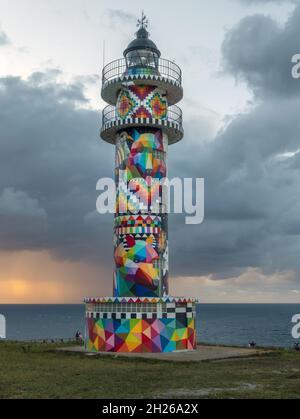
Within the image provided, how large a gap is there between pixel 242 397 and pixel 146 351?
700 inches

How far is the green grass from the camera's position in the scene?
64.6 ft

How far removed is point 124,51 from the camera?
145 feet

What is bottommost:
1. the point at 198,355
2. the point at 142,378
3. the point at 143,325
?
the point at 198,355

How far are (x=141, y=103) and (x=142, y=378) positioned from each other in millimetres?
23702

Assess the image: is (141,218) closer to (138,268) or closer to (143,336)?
(138,268)

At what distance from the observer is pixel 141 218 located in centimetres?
4000

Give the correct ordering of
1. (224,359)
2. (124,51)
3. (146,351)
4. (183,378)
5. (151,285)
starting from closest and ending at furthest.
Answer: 1. (183,378)
2. (224,359)
3. (146,351)
4. (151,285)
5. (124,51)

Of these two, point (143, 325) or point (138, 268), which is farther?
point (138, 268)

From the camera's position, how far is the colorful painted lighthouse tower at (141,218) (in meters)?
36.5

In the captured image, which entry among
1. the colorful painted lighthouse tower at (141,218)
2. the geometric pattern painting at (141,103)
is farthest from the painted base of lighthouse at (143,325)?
Answer: the geometric pattern painting at (141,103)

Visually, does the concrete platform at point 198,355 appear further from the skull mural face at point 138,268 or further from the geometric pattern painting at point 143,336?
the skull mural face at point 138,268

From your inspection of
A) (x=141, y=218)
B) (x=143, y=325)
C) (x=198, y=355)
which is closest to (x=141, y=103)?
(x=141, y=218)

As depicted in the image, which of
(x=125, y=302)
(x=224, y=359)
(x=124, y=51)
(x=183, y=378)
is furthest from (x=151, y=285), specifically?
(x=124, y=51)
